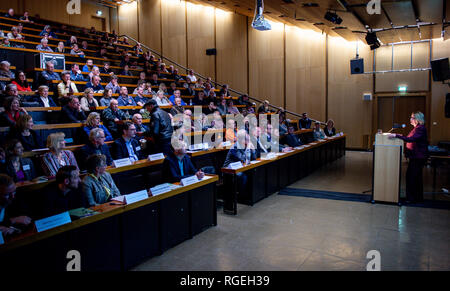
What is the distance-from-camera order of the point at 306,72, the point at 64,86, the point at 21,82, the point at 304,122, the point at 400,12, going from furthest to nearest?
1. the point at 306,72
2. the point at 304,122
3. the point at 400,12
4. the point at 64,86
5. the point at 21,82

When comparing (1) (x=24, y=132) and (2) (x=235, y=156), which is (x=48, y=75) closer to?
(1) (x=24, y=132)

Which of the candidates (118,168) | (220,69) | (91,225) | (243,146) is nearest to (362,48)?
(220,69)

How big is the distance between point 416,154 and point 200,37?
9374 millimetres

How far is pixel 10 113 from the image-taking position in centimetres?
437

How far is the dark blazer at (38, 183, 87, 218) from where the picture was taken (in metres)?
2.85

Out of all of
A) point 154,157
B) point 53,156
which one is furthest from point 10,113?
point 154,157

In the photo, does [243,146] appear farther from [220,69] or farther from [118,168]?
[220,69]

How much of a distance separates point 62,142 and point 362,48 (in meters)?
9.31

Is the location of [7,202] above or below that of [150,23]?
below

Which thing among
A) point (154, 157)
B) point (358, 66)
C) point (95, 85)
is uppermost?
point (358, 66)

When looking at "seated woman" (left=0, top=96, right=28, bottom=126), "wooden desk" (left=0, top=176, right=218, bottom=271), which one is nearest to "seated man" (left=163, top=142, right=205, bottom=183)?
"wooden desk" (left=0, top=176, right=218, bottom=271)

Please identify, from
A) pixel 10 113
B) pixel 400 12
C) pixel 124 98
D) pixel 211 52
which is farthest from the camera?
pixel 211 52

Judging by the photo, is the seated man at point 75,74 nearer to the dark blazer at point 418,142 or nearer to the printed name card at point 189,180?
the printed name card at point 189,180

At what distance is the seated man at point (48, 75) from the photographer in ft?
21.2
